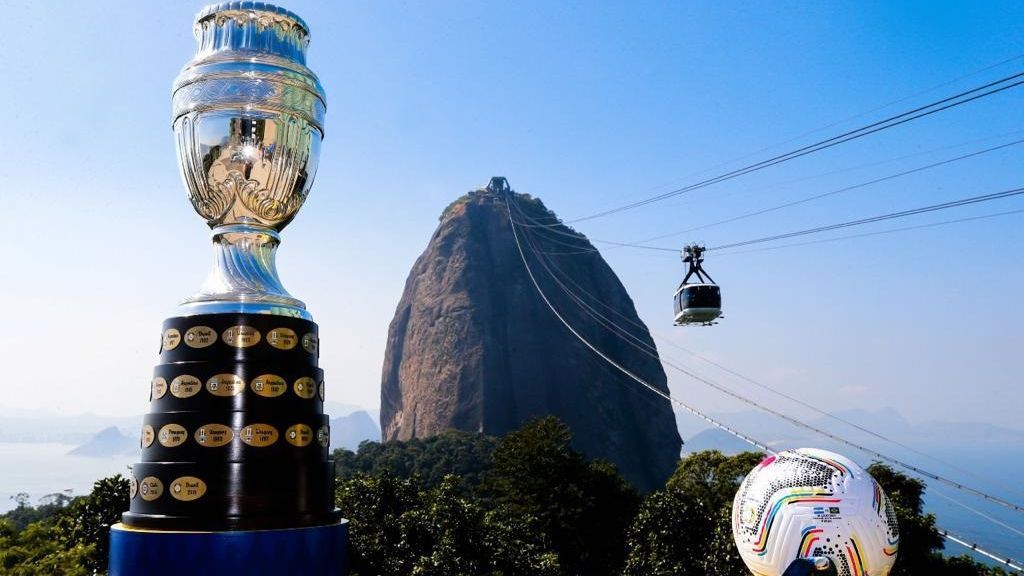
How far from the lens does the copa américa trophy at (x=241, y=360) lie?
6816mm

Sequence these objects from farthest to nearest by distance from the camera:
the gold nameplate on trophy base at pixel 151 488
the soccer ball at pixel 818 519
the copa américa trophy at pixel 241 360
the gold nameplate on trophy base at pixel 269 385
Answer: the soccer ball at pixel 818 519
the gold nameplate on trophy base at pixel 269 385
the gold nameplate on trophy base at pixel 151 488
the copa américa trophy at pixel 241 360

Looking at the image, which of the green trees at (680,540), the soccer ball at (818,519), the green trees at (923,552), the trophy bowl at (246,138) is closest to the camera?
the trophy bowl at (246,138)

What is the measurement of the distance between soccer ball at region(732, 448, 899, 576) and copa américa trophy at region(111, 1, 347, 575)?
5.16 m

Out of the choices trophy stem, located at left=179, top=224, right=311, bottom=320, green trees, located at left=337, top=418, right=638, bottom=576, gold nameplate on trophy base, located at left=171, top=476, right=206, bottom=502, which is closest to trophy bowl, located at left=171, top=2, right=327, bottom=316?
trophy stem, located at left=179, top=224, right=311, bottom=320

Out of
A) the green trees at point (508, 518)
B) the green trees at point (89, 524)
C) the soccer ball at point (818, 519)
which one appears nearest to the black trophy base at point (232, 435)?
the soccer ball at point (818, 519)

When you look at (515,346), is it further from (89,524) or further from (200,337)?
(200,337)

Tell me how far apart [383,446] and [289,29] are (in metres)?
76.3

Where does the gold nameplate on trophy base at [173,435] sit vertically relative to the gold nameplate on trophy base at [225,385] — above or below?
below

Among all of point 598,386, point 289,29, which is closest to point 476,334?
point 598,386

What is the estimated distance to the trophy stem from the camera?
7.45m

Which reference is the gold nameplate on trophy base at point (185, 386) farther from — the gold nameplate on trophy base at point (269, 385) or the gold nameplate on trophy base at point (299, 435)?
the gold nameplate on trophy base at point (299, 435)

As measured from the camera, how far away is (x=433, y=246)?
118125 mm

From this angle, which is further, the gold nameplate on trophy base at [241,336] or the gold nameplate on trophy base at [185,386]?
the gold nameplate on trophy base at [241,336]

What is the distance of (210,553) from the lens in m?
6.59
